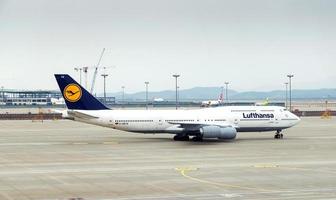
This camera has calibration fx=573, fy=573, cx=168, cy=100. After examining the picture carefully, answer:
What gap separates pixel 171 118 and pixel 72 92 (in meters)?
9.76

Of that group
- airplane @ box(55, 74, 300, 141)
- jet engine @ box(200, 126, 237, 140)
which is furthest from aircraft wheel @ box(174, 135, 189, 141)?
jet engine @ box(200, 126, 237, 140)

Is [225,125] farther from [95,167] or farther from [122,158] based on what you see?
[95,167]

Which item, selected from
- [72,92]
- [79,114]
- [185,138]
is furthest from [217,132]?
[72,92]

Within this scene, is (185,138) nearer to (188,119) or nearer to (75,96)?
(188,119)

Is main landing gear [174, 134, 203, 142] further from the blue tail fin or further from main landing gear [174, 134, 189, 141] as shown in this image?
the blue tail fin

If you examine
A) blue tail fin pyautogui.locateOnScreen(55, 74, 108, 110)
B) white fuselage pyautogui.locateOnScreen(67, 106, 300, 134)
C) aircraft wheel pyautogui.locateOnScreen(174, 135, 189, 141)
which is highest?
blue tail fin pyautogui.locateOnScreen(55, 74, 108, 110)

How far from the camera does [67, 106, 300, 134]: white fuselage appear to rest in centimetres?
5406

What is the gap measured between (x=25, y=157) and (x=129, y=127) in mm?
15358

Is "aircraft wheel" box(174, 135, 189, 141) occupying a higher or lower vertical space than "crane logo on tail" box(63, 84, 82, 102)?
lower

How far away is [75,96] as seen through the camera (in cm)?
5369

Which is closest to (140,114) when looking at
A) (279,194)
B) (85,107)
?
(85,107)

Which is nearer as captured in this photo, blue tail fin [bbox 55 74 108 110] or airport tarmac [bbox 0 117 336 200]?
airport tarmac [bbox 0 117 336 200]

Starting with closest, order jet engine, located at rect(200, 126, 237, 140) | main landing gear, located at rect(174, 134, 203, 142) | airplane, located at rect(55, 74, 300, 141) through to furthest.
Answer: jet engine, located at rect(200, 126, 237, 140)
airplane, located at rect(55, 74, 300, 141)
main landing gear, located at rect(174, 134, 203, 142)

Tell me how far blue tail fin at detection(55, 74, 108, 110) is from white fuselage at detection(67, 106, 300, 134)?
2.06 feet
